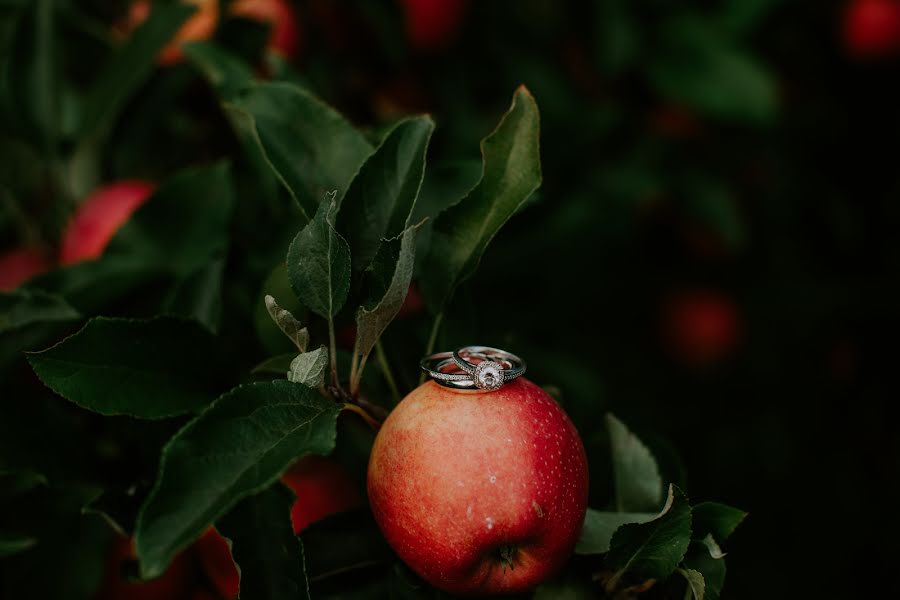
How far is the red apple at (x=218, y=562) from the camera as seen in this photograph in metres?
0.64

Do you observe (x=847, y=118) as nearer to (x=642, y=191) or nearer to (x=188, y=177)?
(x=642, y=191)

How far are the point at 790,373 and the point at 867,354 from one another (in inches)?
5.9

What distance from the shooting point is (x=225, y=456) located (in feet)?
1.41

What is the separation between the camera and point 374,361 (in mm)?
634

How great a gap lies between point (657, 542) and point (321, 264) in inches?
10.3

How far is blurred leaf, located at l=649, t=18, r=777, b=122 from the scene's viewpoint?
1264mm

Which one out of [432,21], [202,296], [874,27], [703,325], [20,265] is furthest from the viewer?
[703,325]

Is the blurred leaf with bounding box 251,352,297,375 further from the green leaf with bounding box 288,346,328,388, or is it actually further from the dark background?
the dark background

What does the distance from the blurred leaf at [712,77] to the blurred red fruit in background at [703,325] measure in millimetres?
475

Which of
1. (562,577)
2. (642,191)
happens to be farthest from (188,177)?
(642,191)

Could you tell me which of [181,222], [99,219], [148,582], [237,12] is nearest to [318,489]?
[148,582]

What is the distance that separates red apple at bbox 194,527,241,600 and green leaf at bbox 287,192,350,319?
0.24m

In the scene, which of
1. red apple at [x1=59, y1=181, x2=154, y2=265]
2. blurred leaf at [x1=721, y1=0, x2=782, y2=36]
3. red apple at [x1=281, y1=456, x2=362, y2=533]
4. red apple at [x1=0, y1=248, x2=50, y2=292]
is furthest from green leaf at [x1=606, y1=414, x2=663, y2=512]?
blurred leaf at [x1=721, y1=0, x2=782, y2=36]

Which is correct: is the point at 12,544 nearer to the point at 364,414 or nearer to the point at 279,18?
the point at 364,414
